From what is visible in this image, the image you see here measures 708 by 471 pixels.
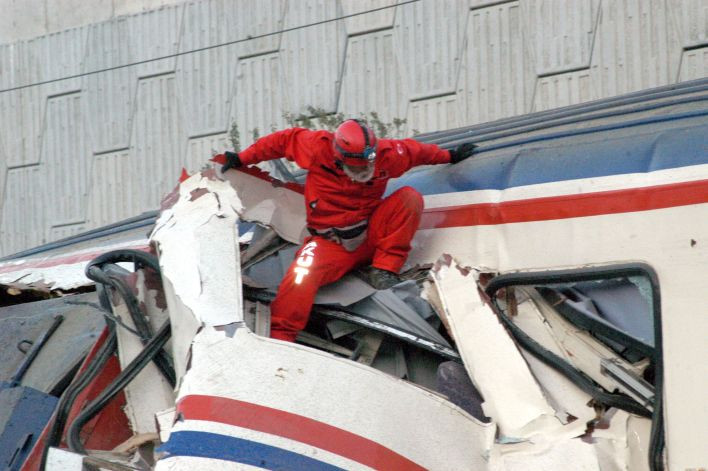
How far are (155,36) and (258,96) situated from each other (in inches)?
66.6

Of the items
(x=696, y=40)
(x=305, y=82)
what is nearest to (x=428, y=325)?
(x=696, y=40)

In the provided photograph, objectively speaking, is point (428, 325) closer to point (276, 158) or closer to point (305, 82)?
point (276, 158)

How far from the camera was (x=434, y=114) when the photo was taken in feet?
36.3

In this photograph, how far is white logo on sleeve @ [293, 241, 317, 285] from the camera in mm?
4188

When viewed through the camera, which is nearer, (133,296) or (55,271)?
(133,296)

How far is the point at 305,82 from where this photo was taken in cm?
1190

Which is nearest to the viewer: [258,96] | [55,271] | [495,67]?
[55,271]

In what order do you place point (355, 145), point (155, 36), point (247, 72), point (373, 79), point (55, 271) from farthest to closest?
point (155, 36), point (247, 72), point (373, 79), point (55, 271), point (355, 145)

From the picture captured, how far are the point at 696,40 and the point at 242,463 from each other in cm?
727

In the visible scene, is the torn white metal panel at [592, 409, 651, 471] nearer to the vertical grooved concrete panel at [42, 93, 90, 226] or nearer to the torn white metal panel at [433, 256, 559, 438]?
the torn white metal panel at [433, 256, 559, 438]

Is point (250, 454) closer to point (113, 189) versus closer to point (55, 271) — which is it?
point (55, 271)

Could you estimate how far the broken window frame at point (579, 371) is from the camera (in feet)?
11.3

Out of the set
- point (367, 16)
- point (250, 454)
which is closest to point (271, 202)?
point (250, 454)

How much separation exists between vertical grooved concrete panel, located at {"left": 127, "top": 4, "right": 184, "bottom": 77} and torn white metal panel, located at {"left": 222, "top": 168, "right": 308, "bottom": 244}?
860 cm
